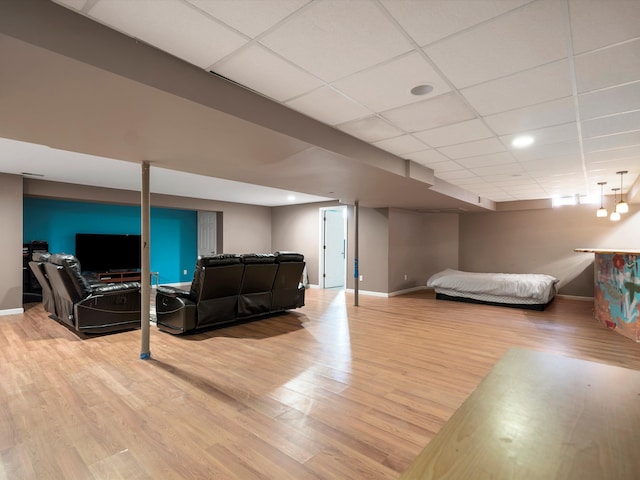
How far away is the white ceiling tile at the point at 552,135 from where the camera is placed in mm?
3164

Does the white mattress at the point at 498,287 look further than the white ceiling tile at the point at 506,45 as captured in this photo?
Yes

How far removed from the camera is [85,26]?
5.42 ft

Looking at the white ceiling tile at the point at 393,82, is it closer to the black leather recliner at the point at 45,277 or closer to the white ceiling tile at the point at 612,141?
the white ceiling tile at the point at 612,141

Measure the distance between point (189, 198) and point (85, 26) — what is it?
713cm

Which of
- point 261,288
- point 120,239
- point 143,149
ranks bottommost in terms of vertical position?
point 261,288

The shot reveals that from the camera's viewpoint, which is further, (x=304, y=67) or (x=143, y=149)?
(x=143, y=149)

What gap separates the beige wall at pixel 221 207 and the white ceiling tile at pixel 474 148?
6.57m

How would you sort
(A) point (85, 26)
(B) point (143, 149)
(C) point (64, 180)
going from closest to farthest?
(A) point (85, 26), (B) point (143, 149), (C) point (64, 180)

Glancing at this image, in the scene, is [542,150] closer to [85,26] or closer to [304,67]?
[304,67]

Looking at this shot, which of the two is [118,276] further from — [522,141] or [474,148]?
[522,141]

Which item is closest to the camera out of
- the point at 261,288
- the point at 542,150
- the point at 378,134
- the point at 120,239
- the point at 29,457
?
the point at 29,457

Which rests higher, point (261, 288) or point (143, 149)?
point (143, 149)

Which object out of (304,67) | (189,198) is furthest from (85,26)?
(189,198)

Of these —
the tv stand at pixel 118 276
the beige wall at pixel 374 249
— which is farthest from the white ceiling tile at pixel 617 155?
the tv stand at pixel 118 276
